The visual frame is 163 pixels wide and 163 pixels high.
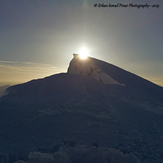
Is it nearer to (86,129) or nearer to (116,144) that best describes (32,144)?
(86,129)

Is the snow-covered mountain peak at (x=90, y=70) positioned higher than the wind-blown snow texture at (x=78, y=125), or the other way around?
the snow-covered mountain peak at (x=90, y=70)

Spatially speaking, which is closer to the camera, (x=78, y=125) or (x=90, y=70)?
(x=78, y=125)

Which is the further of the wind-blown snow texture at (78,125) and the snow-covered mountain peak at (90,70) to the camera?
the snow-covered mountain peak at (90,70)

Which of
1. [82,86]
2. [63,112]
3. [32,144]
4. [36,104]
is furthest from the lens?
[82,86]

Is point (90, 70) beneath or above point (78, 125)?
above

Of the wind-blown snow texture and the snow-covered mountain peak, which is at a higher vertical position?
the snow-covered mountain peak

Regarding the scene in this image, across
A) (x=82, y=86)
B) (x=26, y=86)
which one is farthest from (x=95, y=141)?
(x=26, y=86)

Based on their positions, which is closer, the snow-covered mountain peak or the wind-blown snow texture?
the wind-blown snow texture

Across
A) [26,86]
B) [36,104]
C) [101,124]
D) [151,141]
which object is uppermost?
[26,86]
